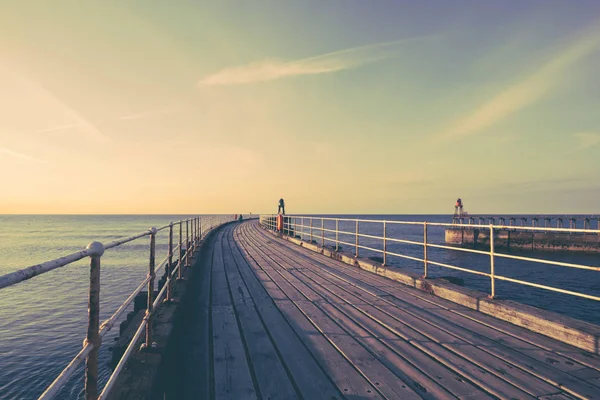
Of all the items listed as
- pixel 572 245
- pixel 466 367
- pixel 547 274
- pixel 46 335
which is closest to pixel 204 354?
pixel 466 367

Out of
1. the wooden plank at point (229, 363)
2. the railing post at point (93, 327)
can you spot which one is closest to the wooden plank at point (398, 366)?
the wooden plank at point (229, 363)

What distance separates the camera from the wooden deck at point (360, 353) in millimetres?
2746

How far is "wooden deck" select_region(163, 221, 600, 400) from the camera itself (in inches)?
108

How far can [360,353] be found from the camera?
11.2 ft

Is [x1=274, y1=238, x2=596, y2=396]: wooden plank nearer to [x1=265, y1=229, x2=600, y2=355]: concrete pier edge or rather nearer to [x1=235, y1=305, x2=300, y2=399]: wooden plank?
[x1=265, y1=229, x2=600, y2=355]: concrete pier edge

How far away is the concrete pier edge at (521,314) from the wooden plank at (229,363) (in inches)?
139

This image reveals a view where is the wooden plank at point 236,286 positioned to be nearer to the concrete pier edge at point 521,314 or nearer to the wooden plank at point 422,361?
the wooden plank at point 422,361

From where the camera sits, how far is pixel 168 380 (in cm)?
291

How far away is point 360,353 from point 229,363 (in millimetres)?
1322

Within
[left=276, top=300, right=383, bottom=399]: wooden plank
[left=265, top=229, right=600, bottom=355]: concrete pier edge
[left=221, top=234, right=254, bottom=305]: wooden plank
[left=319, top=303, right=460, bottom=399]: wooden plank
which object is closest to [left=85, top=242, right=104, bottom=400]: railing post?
[left=276, top=300, right=383, bottom=399]: wooden plank

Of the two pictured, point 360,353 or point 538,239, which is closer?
point 360,353

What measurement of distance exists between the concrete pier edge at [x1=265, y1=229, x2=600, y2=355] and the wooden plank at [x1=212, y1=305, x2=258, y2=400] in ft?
11.6

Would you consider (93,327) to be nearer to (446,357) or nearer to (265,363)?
(265,363)

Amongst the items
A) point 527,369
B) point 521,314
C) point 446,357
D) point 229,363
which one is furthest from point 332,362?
point 521,314
